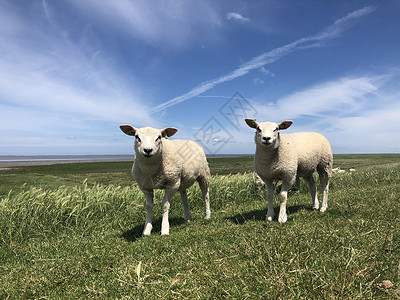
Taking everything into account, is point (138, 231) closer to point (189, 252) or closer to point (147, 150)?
point (147, 150)

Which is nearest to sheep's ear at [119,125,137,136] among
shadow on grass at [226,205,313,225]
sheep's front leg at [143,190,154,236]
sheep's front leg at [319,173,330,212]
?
sheep's front leg at [143,190,154,236]

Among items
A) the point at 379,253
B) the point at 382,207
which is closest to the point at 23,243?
the point at 379,253

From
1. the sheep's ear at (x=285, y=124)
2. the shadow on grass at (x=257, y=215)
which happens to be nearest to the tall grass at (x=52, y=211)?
the shadow on grass at (x=257, y=215)

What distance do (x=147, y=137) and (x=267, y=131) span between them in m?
2.53

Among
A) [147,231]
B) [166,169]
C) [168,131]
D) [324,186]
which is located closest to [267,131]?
[168,131]

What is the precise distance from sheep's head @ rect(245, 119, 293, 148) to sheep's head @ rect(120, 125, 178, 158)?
6.06 ft

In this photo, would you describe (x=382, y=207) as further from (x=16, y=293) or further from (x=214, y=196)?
(x=16, y=293)

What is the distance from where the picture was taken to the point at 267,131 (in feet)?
16.5

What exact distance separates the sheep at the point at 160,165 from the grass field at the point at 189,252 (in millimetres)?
865

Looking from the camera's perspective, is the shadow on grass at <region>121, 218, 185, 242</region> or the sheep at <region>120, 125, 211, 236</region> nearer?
the sheep at <region>120, 125, 211, 236</region>

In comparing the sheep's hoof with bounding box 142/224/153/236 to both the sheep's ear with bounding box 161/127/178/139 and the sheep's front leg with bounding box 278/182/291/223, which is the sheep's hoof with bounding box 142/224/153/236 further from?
the sheep's front leg with bounding box 278/182/291/223

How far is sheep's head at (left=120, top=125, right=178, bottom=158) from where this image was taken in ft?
14.8

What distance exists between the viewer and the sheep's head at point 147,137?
452 centimetres

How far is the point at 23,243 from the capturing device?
543 centimetres
